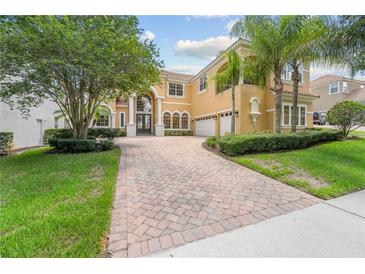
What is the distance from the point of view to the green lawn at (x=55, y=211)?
2277 millimetres

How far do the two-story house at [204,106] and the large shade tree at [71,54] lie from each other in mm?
5153

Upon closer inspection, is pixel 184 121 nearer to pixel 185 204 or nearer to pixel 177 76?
pixel 177 76

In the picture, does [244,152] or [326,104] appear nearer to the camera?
[244,152]

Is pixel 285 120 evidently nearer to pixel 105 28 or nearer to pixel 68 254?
pixel 105 28

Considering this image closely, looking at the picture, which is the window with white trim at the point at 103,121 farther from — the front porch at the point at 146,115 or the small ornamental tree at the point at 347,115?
the small ornamental tree at the point at 347,115

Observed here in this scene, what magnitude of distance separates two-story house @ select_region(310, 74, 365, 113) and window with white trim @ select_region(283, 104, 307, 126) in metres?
16.2

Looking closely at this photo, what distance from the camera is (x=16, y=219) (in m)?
2.87

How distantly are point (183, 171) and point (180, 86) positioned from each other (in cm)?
2016

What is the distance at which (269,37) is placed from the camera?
9.55 meters

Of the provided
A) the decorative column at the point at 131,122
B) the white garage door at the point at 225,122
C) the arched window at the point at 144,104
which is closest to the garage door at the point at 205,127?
the white garage door at the point at 225,122

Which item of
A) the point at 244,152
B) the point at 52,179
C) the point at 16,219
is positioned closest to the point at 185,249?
the point at 16,219

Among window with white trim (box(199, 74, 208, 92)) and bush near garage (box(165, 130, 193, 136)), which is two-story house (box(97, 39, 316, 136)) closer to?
window with white trim (box(199, 74, 208, 92))

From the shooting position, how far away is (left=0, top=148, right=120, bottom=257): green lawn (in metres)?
2.28

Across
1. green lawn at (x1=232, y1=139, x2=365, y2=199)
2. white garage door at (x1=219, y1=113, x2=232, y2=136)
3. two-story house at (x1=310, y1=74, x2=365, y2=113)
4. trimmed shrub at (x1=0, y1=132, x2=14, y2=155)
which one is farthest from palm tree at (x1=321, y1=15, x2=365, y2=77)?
two-story house at (x1=310, y1=74, x2=365, y2=113)
